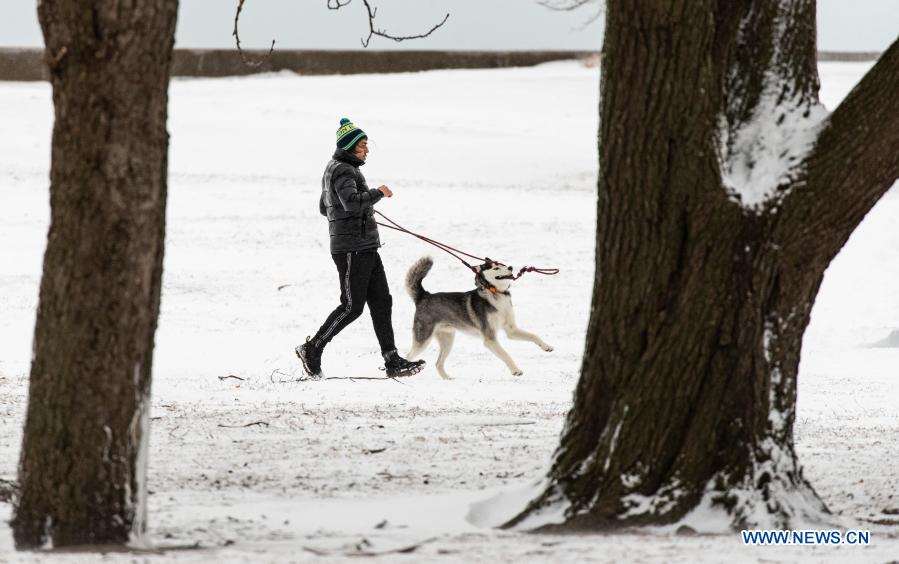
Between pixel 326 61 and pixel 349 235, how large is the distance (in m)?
25.0

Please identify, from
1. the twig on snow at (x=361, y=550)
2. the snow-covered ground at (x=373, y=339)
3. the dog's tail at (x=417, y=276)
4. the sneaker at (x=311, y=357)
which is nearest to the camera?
the twig on snow at (x=361, y=550)

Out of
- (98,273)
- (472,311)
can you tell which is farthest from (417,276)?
(98,273)

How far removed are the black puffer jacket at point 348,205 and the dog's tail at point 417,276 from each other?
514 mm

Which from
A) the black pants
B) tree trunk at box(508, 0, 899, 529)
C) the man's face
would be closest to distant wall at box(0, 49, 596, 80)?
the man's face

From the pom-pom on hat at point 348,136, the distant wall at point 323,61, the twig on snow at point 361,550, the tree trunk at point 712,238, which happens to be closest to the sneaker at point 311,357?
the pom-pom on hat at point 348,136

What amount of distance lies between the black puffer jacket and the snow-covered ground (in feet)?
3.69

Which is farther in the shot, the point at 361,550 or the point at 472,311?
the point at 472,311

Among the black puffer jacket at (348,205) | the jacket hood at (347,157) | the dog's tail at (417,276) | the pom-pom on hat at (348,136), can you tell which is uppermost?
the pom-pom on hat at (348,136)

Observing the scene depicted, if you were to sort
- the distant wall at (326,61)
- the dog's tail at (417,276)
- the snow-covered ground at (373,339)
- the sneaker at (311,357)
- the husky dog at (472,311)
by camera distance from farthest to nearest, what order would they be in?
the distant wall at (326,61)
the husky dog at (472,311)
the dog's tail at (417,276)
the sneaker at (311,357)
the snow-covered ground at (373,339)

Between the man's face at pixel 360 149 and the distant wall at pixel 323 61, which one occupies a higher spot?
the distant wall at pixel 323 61

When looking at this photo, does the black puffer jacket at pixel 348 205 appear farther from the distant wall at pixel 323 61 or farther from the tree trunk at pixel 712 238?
the distant wall at pixel 323 61

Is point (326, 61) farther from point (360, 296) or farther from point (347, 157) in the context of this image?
point (360, 296)

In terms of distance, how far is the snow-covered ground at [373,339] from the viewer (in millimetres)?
5711

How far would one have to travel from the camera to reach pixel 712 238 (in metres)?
5.29
